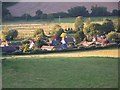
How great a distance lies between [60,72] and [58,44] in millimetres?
323

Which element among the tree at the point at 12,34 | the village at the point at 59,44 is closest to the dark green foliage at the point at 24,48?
the village at the point at 59,44

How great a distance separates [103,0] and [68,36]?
0.56 metres

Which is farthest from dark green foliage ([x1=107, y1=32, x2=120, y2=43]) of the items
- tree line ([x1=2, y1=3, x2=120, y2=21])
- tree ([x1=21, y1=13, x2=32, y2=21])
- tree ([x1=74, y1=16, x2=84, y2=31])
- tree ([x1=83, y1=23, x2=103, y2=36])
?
tree ([x1=21, y1=13, x2=32, y2=21])

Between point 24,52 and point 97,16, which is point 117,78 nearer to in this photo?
point 97,16

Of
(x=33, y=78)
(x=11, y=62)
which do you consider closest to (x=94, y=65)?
(x=33, y=78)

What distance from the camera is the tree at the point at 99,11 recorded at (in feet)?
9.81

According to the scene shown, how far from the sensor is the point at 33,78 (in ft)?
9.67

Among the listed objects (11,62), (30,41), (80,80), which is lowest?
(80,80)

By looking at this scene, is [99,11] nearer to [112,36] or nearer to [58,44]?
[112,36]

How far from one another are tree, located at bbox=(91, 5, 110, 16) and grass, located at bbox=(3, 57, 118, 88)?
1.65 feet

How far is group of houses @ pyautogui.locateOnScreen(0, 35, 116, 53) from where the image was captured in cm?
300

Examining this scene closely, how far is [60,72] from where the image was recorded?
117 inches

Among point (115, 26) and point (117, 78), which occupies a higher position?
point (115, 26)

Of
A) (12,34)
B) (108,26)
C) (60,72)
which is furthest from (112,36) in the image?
(12,34)
